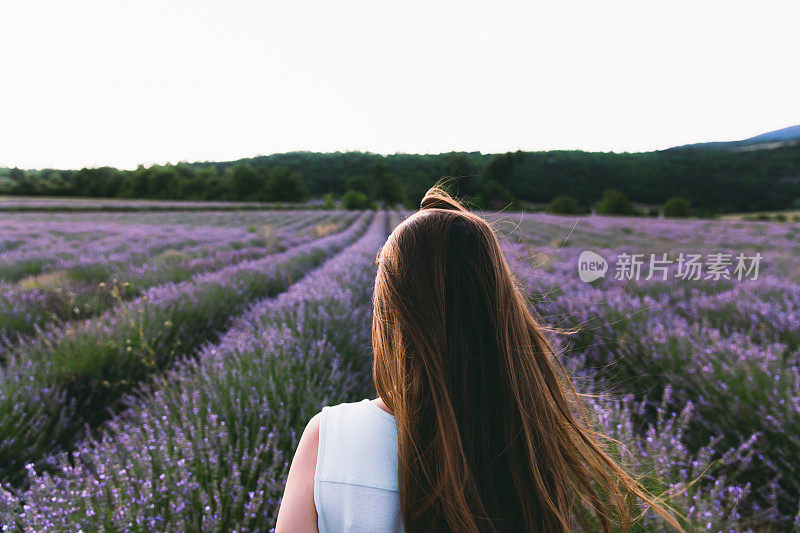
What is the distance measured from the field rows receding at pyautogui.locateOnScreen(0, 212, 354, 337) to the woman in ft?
11.8

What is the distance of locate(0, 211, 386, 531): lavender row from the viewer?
1.34 m

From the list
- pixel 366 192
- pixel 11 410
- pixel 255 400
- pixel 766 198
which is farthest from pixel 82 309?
pixel 366 192

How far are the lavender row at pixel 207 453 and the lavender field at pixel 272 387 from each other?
1 cm

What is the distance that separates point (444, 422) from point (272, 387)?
4.84 feet

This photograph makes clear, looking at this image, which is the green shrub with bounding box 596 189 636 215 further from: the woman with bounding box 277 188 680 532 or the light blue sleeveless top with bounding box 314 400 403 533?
the light blue sleeveless top with bounding box 314 400 403 533

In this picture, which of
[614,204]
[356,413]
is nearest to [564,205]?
[614,204]

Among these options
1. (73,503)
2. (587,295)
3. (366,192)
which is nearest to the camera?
(73,503)

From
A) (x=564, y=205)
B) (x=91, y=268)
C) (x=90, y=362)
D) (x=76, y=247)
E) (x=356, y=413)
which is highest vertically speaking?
(x=356, y=413)

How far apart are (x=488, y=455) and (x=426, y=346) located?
287mm

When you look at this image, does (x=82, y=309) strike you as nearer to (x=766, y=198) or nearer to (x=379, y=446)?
(x=379, y=446)

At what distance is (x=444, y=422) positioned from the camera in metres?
0.84

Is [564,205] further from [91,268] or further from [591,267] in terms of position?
[91,268]

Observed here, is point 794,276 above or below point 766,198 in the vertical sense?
below

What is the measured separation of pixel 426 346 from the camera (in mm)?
881
